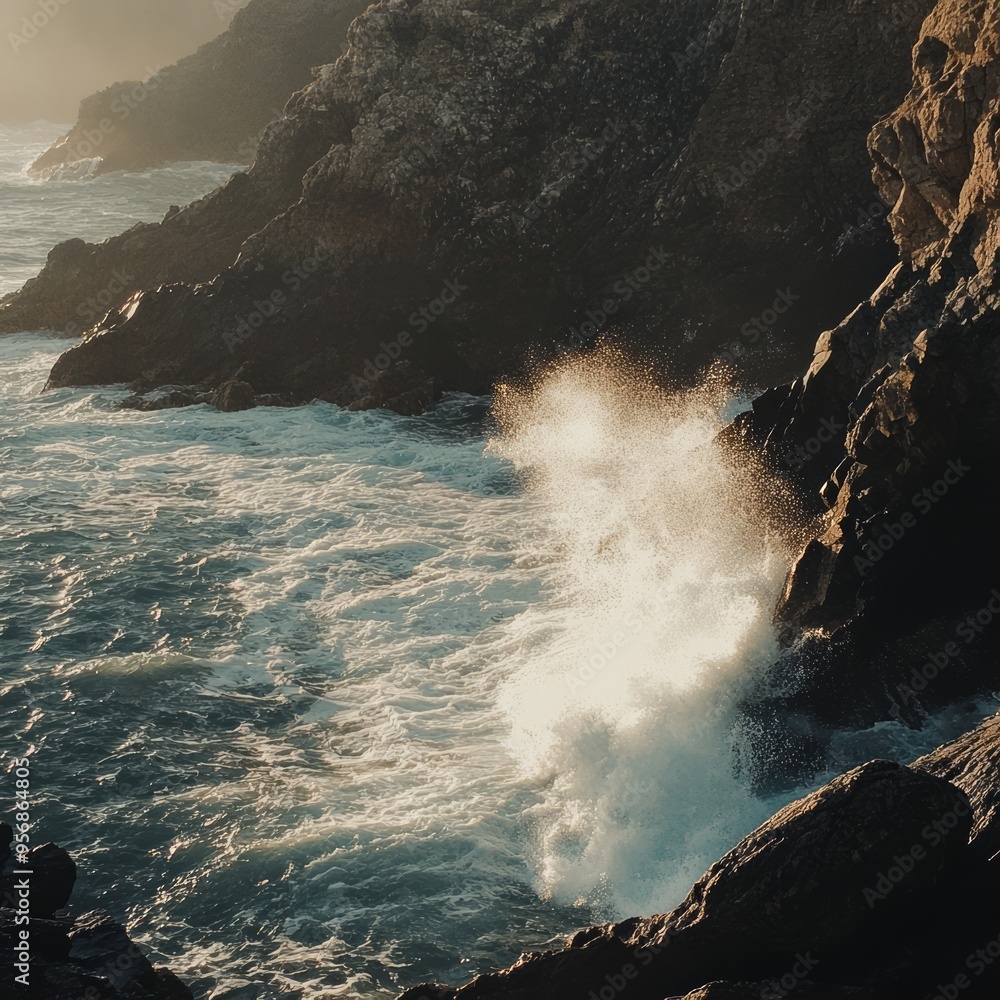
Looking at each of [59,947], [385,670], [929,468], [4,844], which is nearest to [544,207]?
[385,670]

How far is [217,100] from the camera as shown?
61.5 m

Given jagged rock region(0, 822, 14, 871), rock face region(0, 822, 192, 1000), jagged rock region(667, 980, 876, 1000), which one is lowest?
jagged rock region(667, 980, 876, 1000)

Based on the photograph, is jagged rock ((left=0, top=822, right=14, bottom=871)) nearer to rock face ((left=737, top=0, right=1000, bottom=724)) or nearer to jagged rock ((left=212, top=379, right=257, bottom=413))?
rock face ((left=737, top=0, right=1000, bottom=724))

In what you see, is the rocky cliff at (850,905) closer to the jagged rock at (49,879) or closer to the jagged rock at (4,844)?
the jagged rock at (49,879)

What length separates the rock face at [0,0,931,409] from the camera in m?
25.6

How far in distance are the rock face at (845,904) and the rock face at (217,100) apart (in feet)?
184

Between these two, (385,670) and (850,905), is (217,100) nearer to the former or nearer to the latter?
(385,670)

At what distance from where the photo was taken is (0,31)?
99.8m

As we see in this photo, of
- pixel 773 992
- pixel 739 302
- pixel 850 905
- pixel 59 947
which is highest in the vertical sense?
pixel 739 302

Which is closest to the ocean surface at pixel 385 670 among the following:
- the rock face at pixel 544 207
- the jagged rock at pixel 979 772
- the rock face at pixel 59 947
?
the rock face at pixel 59 947

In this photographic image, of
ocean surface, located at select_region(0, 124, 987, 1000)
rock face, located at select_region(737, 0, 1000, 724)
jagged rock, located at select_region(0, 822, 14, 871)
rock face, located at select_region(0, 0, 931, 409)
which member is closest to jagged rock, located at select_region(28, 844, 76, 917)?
jagged rock, located at select_region(0, 822, 14, 871)

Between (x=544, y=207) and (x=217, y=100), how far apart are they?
39969 mm

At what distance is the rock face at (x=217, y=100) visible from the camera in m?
58.2

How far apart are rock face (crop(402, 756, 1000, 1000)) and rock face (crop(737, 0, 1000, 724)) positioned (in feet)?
19.0
